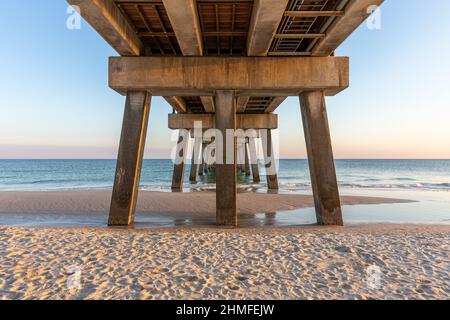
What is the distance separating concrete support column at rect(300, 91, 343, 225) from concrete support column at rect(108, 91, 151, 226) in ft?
15.8

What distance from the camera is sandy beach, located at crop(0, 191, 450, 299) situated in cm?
380

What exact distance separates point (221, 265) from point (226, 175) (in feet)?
12.7

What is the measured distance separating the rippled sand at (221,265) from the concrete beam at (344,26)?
475 centimetres

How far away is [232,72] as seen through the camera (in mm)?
8477

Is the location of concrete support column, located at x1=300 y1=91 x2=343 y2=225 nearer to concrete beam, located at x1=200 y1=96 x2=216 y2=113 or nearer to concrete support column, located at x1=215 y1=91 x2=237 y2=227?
concrete support column, located at x1=215 y1=91 x2=237 y2=227

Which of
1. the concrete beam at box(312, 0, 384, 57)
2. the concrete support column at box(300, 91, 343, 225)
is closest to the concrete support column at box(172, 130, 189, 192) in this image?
the concrete support column at box(300, 91, 343, 225)

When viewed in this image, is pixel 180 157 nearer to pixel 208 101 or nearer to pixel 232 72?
pixel 208 101

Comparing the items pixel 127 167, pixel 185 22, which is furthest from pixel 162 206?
pixel 185 22

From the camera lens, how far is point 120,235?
22.0 feet

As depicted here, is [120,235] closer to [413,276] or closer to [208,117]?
[413,276]

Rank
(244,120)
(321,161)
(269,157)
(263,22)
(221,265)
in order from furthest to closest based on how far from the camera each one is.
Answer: (269,157) → (244,120) → (321,161) → (263,22) → (221,265)
